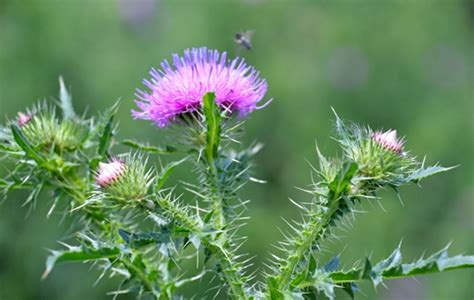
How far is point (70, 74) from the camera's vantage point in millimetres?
6945

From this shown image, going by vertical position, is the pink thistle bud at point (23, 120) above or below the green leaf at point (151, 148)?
above

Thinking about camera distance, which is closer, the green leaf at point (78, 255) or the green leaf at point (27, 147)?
the green leaf at point (78, 255)

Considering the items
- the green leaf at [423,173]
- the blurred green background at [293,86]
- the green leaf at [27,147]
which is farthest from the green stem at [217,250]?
the blurred green background at [293,86]

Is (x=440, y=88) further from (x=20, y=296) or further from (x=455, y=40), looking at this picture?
A: (x=20, y=296)

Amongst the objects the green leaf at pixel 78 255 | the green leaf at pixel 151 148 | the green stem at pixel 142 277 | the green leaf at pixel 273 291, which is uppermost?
the green leaf at pixel 151 148

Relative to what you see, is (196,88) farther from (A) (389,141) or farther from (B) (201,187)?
(A) (389,141)

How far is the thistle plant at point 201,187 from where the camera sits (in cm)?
208

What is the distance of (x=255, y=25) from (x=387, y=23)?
5.00 ft

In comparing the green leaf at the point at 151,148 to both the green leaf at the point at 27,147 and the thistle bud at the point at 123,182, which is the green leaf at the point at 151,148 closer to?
the thistle bud at the point at 123,182

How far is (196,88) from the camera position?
96.6 inches

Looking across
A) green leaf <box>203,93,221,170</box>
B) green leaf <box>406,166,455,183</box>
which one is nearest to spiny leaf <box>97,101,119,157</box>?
green leaf <box>203,93,221,170</box>

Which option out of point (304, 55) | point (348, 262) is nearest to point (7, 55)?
Result: point (304, 55)

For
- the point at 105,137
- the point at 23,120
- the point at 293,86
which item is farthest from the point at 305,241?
the point at 293,86

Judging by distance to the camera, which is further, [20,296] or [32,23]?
[32,23]
